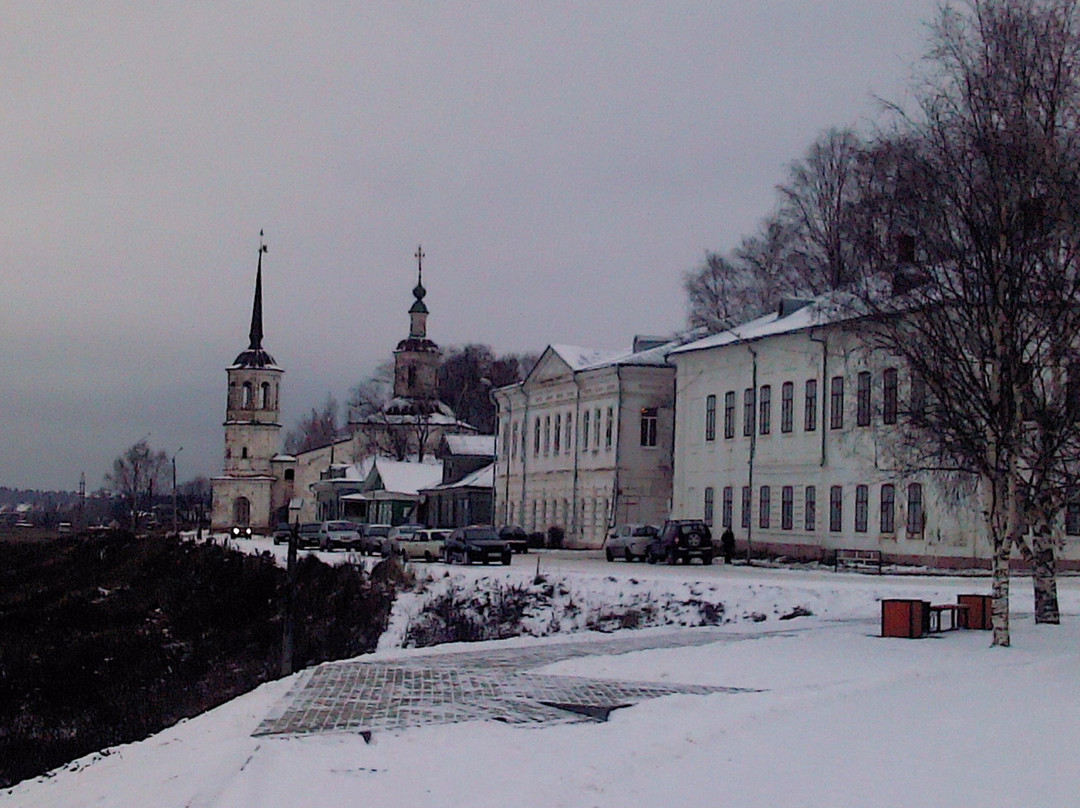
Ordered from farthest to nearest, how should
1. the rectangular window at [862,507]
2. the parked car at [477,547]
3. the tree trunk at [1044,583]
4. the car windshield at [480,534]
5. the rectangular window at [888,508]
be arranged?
the car windshield at [480,534] < the parked car at [477,547] < the rectangular window at [862,507] < the rectangular window at [888,508] < the tree trunk at [1044,583]

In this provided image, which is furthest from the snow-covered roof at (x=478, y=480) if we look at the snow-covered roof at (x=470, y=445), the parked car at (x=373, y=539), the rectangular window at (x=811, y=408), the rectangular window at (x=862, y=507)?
the rectangular window at (x=862, y=507)

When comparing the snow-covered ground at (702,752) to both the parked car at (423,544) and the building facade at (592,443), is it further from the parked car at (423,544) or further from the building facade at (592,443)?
the building facade at (592,443)

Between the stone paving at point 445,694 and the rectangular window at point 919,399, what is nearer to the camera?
the stone paving at point 445,694

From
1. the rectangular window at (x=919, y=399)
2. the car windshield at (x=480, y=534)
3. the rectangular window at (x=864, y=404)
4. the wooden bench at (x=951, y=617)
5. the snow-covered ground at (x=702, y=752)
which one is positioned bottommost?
the snow-covered ground at (x=702, y=752)

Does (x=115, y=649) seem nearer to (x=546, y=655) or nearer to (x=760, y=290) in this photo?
(x=546, y=655)

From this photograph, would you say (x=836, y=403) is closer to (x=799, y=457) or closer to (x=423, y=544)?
(x=799, y=457)

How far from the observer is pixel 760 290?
210 feet

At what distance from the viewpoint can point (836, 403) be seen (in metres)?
47.2

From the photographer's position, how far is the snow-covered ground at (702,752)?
36.0 ft

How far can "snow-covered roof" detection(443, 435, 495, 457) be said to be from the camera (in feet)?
270

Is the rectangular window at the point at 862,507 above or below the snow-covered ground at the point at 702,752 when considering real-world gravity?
above

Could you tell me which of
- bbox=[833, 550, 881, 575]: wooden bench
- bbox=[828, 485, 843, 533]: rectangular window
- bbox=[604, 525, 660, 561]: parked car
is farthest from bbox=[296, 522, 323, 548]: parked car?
bbox=[833, 550, 881, 575]: wooden bench

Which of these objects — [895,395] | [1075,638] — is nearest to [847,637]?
[1075,638]

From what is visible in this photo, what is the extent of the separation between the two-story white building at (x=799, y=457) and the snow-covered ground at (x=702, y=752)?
2099 cm
